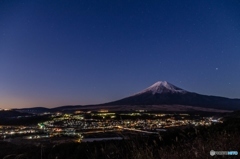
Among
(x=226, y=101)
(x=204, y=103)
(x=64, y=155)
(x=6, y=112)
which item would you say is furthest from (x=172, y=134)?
(x=226, y=101)

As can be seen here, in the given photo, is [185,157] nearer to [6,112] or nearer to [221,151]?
[221,151]

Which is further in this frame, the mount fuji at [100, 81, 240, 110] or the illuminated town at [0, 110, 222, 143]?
the mount fuji at [100, 81, 240, 110]

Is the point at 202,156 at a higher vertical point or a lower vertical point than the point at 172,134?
higher

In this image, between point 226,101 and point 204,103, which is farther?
point 226,101

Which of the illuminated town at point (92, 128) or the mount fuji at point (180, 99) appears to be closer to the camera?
the illuminated town at point (92, 128)

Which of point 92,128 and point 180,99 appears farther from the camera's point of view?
point 180,99

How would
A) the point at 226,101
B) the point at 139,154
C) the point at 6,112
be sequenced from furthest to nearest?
the point at 226,101, the point at 6,112, the point at 139,154

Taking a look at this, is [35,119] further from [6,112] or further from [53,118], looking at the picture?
[6,112]

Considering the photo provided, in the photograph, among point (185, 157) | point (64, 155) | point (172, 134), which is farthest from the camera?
point (64, 155)

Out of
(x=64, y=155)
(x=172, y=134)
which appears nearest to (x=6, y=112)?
(x=64, y=155)
